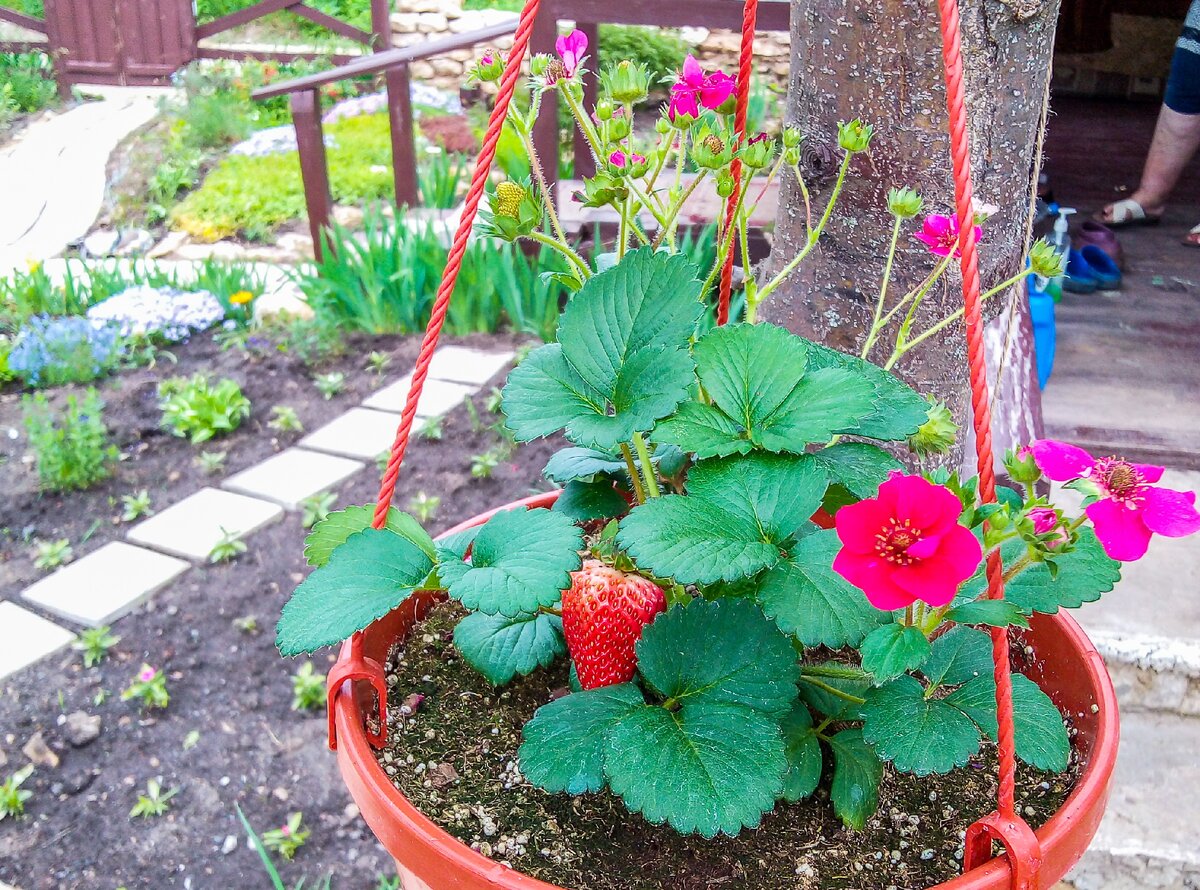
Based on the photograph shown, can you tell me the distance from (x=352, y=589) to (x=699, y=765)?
267mm

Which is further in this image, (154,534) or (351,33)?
(351,33)

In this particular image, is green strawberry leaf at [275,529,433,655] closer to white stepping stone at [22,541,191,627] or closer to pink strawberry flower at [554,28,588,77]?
pink strawberry flower at [554,28,588,77]

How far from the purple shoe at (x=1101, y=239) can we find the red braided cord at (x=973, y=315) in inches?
88.2

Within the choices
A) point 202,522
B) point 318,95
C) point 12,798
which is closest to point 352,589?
point 12,798

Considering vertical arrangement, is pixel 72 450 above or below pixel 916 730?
below

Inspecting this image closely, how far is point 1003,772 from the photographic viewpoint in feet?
1.93

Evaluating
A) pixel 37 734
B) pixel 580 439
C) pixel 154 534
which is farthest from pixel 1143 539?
pixel 154 534

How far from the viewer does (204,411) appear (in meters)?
2.59

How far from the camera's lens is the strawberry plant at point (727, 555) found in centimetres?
61

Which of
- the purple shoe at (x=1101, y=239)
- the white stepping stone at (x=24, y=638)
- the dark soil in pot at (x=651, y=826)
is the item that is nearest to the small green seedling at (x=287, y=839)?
the white stepping stone at (x=24, y=638)

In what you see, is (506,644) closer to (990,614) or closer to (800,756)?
(800,756)

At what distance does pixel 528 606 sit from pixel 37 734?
150cm

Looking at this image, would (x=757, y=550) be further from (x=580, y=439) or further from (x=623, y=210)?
(x=623, y=210)

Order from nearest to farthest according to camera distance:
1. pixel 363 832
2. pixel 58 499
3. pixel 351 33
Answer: pixel 363 832 < pixel 58 499 < pixel 351 33
